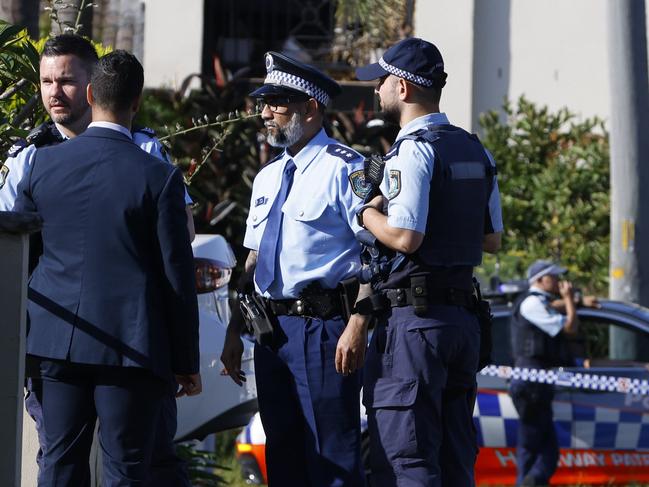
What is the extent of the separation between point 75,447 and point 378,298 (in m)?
1.17

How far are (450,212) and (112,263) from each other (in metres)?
1.22

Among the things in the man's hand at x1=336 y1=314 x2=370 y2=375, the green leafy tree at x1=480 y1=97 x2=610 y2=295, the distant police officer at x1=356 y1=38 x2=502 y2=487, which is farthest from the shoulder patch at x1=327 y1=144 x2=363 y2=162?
the green leafy tree at x1=480 y1=97 x2=610 y2=295

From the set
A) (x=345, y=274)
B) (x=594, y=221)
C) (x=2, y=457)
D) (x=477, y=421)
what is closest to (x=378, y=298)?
(x=345, y=274)

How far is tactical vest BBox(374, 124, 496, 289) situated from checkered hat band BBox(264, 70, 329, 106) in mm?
575

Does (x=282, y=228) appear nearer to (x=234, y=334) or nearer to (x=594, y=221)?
(x=234, y=334)

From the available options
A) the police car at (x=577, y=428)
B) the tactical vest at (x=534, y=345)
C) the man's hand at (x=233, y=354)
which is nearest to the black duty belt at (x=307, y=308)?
the man's hand at (x=233, y=354)

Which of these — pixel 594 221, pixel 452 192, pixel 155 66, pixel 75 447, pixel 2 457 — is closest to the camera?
pixel 2 457

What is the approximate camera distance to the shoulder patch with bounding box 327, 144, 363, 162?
16.3ft

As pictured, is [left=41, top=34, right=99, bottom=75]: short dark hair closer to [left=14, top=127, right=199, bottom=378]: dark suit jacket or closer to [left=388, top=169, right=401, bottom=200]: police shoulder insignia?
[left=14, top=127, right=199, bottom=378]: dark suit jacket

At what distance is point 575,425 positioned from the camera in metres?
8.55

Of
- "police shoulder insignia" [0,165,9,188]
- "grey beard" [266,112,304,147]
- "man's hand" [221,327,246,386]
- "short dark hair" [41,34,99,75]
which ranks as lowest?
"man's hand" [221,327,246,386]

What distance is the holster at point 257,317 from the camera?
4.89 meters

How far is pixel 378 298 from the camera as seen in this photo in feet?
15.1

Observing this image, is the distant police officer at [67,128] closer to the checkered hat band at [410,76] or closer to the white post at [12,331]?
the white post at [12,331]
